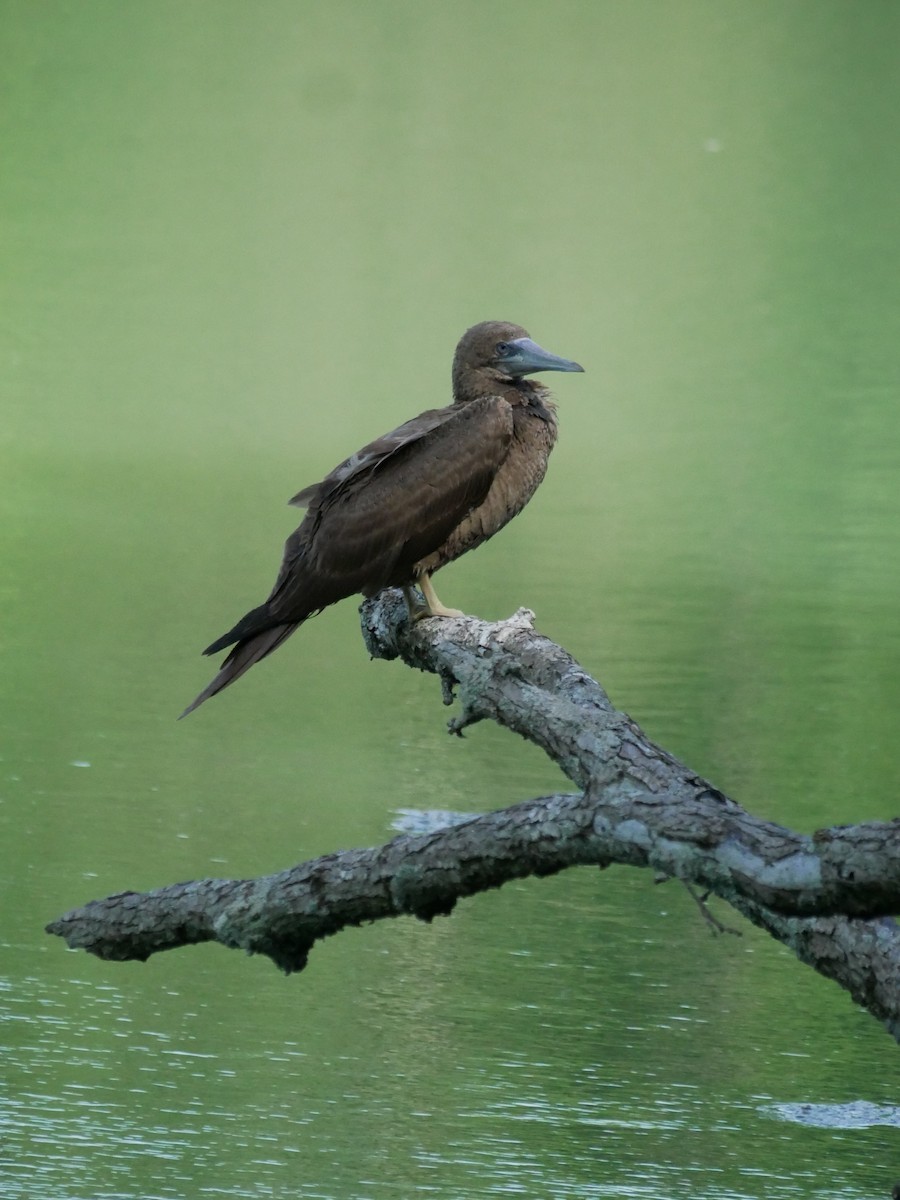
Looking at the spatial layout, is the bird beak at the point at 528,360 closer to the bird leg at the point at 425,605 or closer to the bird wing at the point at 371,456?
the bird wing at the point at 371,456

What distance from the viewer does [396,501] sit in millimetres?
5648

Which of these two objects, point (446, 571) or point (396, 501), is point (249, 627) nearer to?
point (396, 501)

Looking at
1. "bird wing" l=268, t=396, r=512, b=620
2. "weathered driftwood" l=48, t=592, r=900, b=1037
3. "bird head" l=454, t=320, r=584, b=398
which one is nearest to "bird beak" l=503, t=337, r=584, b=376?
"bird head" l=454, t=320, r=584, b=398

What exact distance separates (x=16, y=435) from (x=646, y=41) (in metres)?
20.5

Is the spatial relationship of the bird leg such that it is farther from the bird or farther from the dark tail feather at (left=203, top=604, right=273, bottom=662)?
the dark tail feather at (left=203, top=604, right=273, bottom=662)

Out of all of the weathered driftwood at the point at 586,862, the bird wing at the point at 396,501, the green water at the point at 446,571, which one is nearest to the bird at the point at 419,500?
the bird wing at the point at 396,501

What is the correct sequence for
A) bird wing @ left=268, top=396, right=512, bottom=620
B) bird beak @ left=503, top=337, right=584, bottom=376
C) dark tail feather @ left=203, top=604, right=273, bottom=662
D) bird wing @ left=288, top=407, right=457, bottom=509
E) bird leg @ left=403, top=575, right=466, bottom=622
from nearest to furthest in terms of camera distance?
dark tail feather @ left=203, top=604, right=273, bottom=662, bird leg @ left=403, top=575, right=466, bottom=622, bird wing @ left=268, top=396, right=512, bottom=620, bird wing @ left=288, top=407, right=457, bottom=509, bird beak @ left=503, top=337, right=584, bottom=376

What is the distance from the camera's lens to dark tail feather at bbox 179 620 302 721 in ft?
16.3

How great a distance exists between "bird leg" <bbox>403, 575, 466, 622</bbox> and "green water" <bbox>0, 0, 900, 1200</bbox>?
1291mm

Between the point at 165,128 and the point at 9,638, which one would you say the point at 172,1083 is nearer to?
the point at 9,638

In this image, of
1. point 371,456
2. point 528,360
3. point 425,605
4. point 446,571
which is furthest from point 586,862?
point 446,571

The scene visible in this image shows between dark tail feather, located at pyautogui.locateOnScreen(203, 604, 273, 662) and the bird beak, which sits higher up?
the bird beak

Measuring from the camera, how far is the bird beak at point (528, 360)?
6.05m

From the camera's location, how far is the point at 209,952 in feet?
22.5
